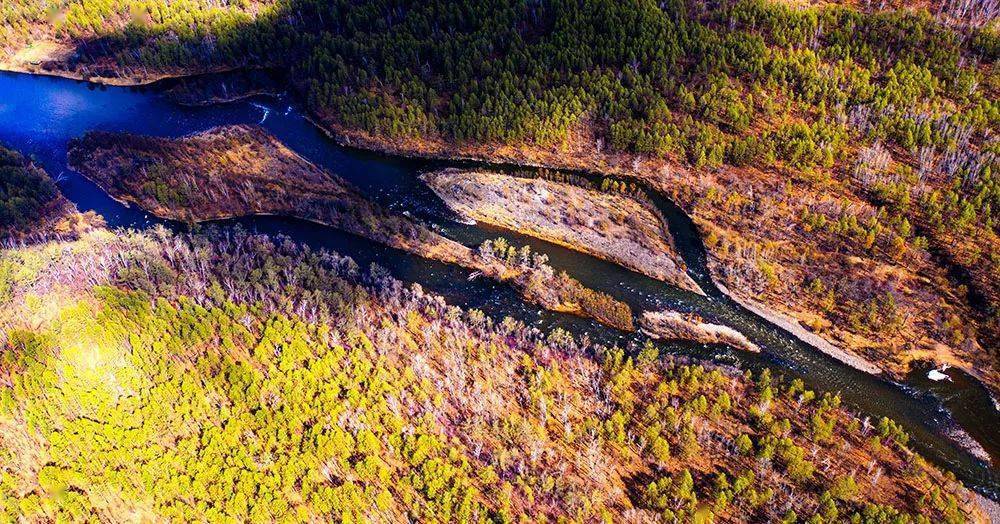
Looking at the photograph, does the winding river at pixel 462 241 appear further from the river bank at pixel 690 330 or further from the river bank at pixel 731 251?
the river bank at pixel 731 251

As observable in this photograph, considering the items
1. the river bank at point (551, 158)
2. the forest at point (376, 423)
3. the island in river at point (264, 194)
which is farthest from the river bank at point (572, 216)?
the forest at point (376, 423)

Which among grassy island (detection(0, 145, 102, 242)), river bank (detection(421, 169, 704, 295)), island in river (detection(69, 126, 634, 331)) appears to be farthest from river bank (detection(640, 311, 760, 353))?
grassy island (detection(0, 145, 102, 242))

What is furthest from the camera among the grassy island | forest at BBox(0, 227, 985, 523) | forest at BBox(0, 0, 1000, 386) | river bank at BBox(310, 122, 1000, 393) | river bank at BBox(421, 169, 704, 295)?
the grassy island

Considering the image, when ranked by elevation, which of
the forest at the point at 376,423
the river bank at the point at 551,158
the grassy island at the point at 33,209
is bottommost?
the forest at the point at 376,423

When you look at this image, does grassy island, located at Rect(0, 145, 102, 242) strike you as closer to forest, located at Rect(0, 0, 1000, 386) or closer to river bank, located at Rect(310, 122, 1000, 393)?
forest, located at Rect(0, 0, 1000, 386)

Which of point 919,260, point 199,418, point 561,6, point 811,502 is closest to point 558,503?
point 811,502

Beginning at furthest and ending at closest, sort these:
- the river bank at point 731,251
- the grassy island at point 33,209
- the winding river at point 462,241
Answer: the grassy island at point 33,209, the river bank at point 731,251, the winding river at point 462,241

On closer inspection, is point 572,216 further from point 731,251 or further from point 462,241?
point 731,251
